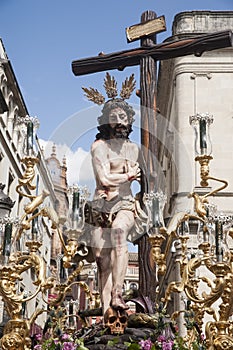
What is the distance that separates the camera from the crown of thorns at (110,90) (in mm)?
8734

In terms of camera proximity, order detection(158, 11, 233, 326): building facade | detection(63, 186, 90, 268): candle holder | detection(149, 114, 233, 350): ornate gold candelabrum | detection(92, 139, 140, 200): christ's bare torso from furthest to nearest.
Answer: detection(158, 11, 233, 326): building facade
detection(92, 139, 140, 200): christ's bare torso
detection(63, 186, 90, 268): candle holder
detection(149, 114, 233, 350): ornate gold candelabrum

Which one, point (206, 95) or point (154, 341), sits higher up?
point (206, 95)

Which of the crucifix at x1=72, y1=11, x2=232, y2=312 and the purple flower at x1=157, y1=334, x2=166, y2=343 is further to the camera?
the crucifix at x1=72, y1=11, x2=232, y2=312

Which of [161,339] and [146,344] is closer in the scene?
[146,344]

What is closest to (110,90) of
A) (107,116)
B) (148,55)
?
(107,116)

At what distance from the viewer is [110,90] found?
8.73 m

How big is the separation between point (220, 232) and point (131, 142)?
81.8 inches

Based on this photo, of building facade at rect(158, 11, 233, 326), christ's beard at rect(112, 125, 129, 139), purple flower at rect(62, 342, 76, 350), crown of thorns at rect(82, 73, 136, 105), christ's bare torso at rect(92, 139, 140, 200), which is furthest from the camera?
building facade at rect(158, 11, 233, 326)

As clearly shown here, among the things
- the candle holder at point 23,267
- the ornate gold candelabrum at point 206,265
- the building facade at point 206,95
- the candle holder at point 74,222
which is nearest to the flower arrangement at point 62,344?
the candle holder at point 23,267

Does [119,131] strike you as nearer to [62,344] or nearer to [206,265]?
[206,265]

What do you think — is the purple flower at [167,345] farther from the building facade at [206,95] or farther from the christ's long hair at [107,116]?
the building facade at [206,95]

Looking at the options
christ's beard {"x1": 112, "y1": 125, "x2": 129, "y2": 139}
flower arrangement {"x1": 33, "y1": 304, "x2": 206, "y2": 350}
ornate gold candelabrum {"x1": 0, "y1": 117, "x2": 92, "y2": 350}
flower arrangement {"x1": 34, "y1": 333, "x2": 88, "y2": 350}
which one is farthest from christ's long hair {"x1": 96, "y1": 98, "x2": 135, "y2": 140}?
flower arrangement {"x1": 34, "y1": 333, "x2": 88, "y2": 350}

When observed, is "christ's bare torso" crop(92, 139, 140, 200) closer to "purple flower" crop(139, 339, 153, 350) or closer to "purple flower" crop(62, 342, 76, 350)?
"purple flower" crop(139, 339, 153, 350)

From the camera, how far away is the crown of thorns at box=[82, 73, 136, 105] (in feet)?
28.7
